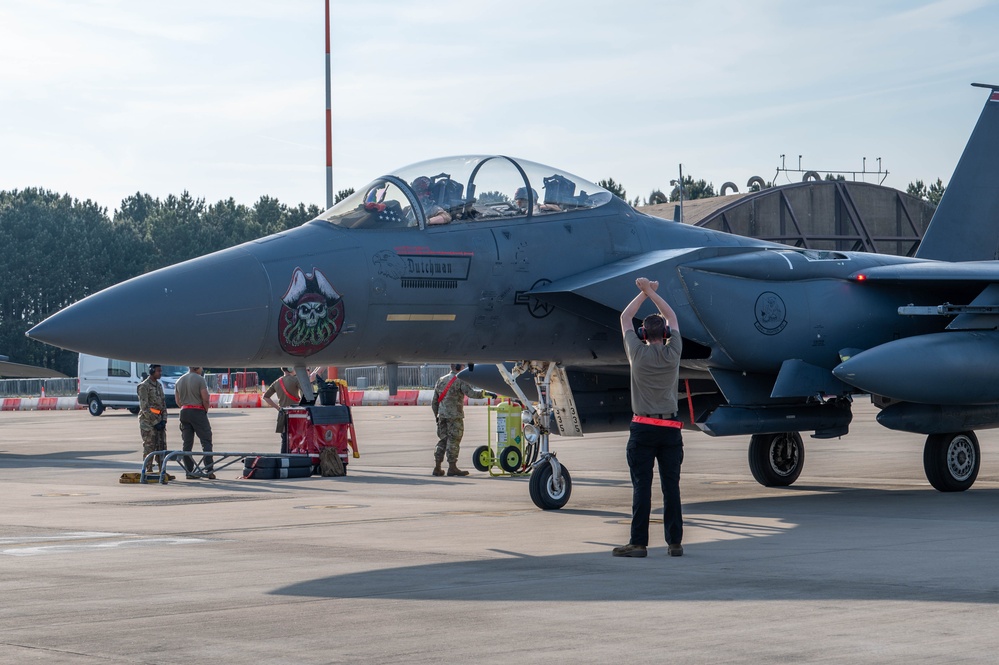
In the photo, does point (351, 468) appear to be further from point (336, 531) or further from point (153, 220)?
point (153, 220)

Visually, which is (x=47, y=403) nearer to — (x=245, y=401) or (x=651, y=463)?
(x=245, y=401)

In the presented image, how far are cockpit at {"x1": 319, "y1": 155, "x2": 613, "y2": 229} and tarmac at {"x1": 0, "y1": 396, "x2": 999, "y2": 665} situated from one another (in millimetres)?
2857

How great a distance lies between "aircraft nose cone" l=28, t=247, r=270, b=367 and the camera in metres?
9.57

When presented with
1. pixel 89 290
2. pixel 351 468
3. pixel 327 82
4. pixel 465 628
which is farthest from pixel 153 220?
pixel 465 628

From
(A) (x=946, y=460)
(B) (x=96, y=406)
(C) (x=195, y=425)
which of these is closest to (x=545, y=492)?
(A) (x=946, y=460)

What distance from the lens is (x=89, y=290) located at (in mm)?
85688

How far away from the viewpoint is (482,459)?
19141mm

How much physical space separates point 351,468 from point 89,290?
70346 mm

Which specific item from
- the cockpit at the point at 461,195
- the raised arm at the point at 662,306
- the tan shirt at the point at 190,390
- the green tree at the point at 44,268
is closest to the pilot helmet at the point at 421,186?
the cockpit at the point at 461,195

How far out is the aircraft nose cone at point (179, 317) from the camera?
9.57m

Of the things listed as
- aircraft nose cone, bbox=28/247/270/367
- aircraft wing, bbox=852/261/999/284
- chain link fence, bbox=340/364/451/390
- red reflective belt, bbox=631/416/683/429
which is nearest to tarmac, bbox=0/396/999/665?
red reflective belt, bbox=631/416/683/429

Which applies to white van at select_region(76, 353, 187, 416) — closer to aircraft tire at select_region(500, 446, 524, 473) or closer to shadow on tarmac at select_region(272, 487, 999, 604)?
aircraft tire at select_region(500, 446, 524, 473)

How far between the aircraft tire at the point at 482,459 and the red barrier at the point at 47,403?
40.9 meters

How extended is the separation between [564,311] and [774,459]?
4.58m
